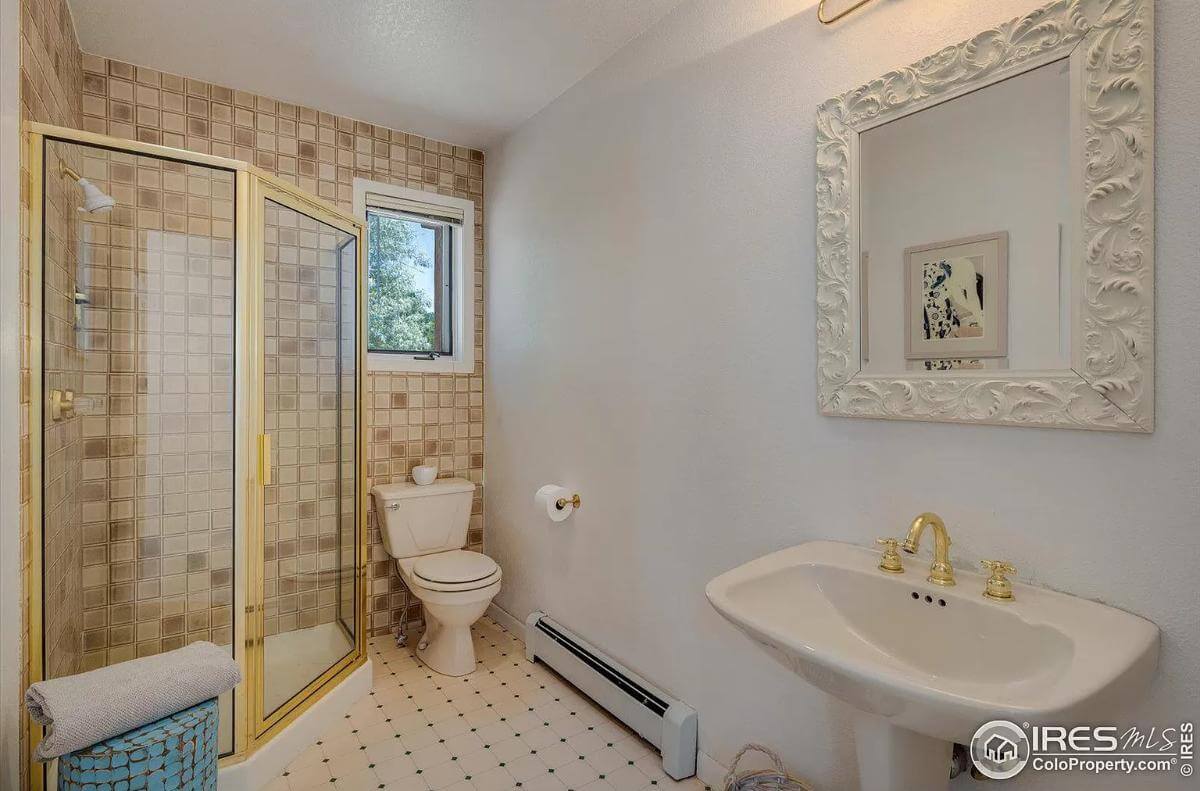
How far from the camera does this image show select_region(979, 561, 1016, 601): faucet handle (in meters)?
1.12

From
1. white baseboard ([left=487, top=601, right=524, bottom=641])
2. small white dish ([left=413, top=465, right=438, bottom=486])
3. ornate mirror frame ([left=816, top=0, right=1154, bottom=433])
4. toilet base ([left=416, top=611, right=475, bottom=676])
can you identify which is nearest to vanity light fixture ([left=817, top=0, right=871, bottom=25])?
ornate mirror frame ([left=816, top=0, right=1154, bottom=433])

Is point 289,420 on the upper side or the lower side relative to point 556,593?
upper

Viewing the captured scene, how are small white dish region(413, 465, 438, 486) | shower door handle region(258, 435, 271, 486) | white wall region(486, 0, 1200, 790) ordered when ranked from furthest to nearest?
small white dish region(413, 465, 438, 486) < shower door handle region(258, 435, 271, 486) < white wall region(486, 0, 1200, 790)

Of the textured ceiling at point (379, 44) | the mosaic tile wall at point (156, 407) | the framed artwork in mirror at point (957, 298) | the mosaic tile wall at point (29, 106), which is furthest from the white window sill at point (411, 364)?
the framed artwork in mirror at point (957, 298)

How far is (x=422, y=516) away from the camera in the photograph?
2.80 meters

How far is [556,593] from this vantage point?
2.63 metres

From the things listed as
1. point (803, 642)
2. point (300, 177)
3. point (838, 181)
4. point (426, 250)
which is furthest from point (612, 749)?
point (300, 177)

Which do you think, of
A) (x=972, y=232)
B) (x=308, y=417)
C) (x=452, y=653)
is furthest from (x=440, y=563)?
(x=972, y=232)

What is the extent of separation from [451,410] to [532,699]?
143 cm

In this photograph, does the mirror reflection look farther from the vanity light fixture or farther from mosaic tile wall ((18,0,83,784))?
mosaic tile wall ((18,0,83,784))

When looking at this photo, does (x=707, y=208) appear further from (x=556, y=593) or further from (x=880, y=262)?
(x=556, y=593)

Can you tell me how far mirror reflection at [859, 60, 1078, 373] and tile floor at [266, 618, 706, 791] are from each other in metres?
1.48

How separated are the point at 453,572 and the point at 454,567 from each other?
56 millimetres

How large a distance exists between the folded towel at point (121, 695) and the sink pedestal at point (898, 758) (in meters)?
1.48
